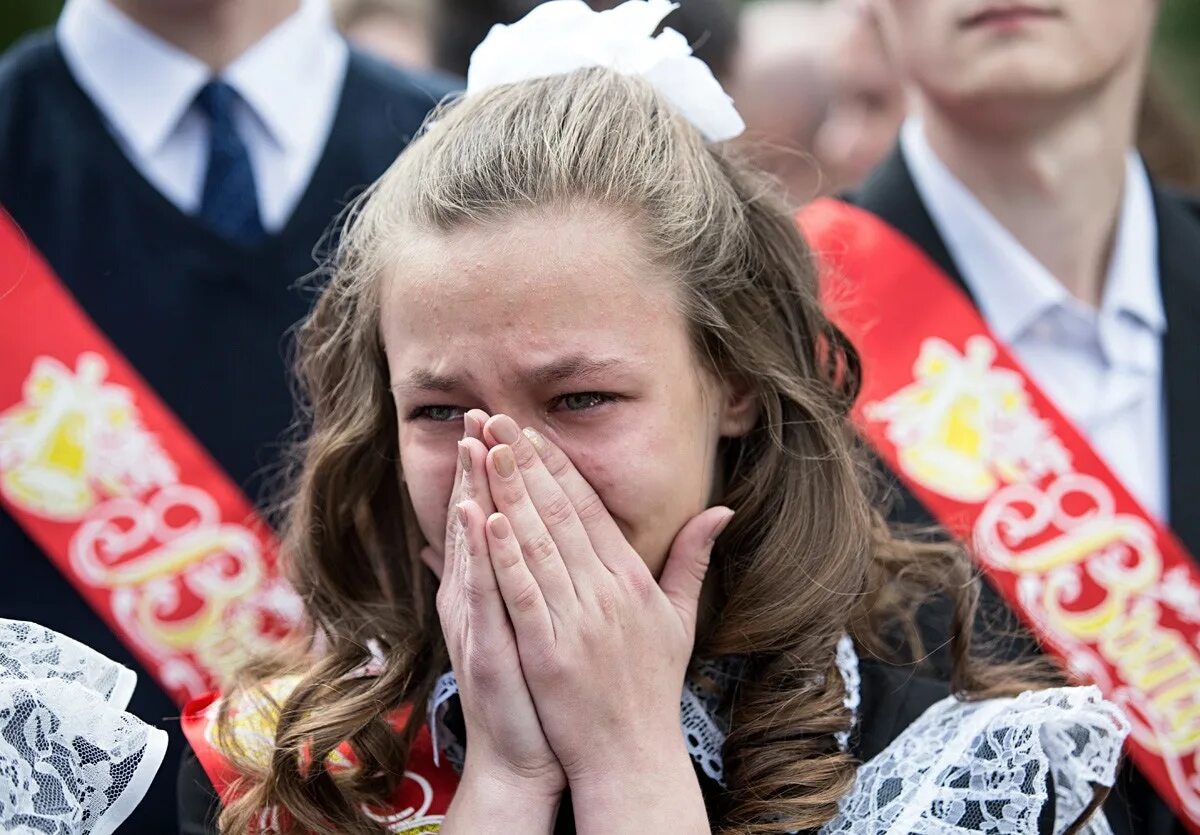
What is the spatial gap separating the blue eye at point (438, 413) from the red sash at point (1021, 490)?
78 centimetres

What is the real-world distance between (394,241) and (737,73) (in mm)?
2520

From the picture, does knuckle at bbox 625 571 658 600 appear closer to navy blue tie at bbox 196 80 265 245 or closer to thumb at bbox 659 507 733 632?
thumb at bbox 659 507 733 632

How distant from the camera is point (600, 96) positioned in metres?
2.15

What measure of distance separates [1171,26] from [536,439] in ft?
29.2

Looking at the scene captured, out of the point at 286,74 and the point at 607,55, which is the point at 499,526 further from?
the point at 286,74

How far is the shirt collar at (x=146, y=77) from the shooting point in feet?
9.14

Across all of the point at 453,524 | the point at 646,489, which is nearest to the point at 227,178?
the point at 453,524

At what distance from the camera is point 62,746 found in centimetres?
182

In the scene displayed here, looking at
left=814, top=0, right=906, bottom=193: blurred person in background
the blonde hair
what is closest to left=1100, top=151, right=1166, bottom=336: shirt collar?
the blonde hair

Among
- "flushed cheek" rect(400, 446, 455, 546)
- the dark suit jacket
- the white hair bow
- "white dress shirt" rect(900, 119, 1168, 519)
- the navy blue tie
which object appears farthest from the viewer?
"white dress shirt" rect(900, 119, 1168, 519)

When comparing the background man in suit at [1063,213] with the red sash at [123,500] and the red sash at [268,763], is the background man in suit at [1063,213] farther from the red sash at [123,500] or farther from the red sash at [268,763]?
the red sash at [123,500]

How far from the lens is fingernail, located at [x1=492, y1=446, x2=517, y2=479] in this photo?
1858 millimetres

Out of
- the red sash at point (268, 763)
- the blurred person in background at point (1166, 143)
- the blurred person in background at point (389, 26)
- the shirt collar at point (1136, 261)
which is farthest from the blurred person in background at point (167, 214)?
the blurred person in background at point (1166, 143)

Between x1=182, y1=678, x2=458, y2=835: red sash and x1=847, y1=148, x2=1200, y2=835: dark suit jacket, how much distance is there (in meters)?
0.85
